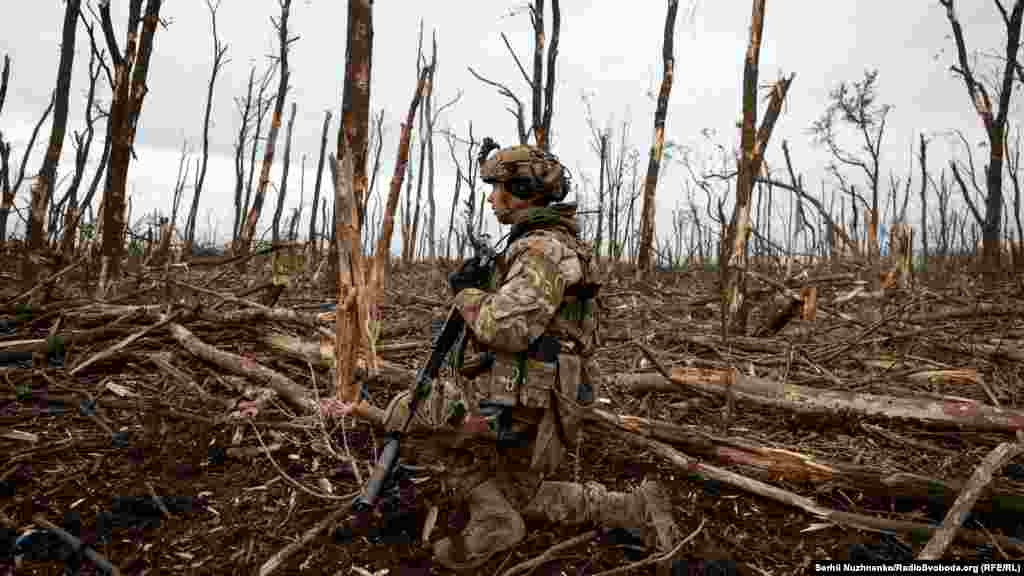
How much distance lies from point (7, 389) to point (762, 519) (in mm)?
3972

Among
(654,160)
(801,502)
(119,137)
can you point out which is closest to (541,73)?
(654,160)

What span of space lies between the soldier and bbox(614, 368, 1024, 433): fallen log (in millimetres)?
1318

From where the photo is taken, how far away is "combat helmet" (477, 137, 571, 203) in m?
2.22

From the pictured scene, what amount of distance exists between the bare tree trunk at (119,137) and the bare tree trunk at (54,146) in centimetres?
83

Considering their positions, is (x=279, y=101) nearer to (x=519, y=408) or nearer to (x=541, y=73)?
(x=541, y=73)

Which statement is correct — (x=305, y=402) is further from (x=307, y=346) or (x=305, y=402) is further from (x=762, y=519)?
(x=762, y=519)

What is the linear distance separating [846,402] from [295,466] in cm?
298

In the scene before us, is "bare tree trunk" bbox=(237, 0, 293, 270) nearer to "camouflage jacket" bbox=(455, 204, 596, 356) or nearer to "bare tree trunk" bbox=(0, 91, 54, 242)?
"bare tree trunk" bbox=(0, 91, 54, 242)

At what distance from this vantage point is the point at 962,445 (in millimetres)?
3119

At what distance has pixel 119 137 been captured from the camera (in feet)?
16.3

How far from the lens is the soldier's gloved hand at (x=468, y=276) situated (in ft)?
7.05

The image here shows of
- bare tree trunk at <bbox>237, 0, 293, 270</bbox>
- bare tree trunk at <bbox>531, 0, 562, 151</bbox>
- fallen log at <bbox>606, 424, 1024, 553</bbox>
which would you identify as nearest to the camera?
fallen log at <bbox>606, 424, 1024, 553</bbox>
